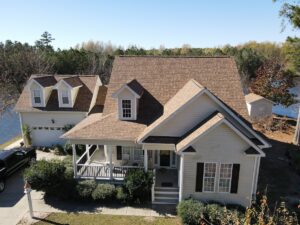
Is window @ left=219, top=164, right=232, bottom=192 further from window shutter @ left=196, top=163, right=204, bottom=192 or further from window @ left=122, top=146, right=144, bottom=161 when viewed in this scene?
window @ left=122, top=146, right=144, bottom=161

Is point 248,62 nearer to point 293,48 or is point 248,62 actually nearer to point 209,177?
point 293,48

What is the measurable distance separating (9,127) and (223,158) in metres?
30.1

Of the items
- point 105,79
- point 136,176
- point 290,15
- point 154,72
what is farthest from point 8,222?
point 105,79

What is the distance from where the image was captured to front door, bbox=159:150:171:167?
19.2 metres

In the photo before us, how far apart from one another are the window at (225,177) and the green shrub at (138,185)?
13.7 ft

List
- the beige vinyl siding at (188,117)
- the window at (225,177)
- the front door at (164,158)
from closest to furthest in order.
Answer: the window at (225,177) → the beige vinyl siding at (188,117) → the front door at (164,158)

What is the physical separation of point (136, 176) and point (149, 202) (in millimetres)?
1906

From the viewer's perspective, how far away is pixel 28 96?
83.3 ft

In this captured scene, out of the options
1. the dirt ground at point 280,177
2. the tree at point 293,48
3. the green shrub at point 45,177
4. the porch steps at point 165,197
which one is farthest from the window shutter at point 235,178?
the tree at point 293,48

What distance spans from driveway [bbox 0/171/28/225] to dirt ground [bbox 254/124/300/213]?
14491 millimetres

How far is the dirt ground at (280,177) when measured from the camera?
17.0 metres

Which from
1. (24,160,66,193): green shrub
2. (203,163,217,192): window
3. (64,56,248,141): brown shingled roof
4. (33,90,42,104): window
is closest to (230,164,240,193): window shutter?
(203,163,217,192): window

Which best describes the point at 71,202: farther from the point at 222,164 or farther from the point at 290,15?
the point at 290,15

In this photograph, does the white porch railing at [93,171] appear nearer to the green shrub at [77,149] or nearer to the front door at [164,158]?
the front door at [164,158]
